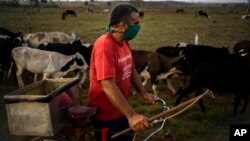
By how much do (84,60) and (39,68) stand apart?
163 centimetres

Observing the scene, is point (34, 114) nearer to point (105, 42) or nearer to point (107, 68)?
point (107, 68)

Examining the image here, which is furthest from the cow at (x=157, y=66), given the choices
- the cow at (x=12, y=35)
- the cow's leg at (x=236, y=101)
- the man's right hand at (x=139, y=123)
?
the man's right hand at (x=139, y=123)

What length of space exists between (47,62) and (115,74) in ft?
28.7

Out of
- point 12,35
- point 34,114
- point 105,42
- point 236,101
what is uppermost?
point 105,42

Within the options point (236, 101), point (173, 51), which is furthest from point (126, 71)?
point (173, 51)

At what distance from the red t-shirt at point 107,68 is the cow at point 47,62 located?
8145 mm

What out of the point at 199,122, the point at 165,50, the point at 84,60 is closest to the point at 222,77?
the point at 199,122

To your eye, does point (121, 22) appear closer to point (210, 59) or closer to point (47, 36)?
point (210, 59)

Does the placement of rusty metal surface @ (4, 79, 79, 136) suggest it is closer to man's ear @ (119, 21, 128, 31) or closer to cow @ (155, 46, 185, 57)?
man's ear @ (119, 21, 128, 31)

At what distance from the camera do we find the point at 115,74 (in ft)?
11.6

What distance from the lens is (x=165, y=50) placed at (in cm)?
1325

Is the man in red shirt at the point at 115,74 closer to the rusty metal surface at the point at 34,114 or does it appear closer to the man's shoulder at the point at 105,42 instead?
the man's shoulder at the point at 105,42

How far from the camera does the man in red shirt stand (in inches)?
131

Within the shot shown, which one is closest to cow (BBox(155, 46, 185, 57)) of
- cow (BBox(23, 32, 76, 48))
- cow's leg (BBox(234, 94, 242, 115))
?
cow's leg (BBox(234, 94, 242, 115))
